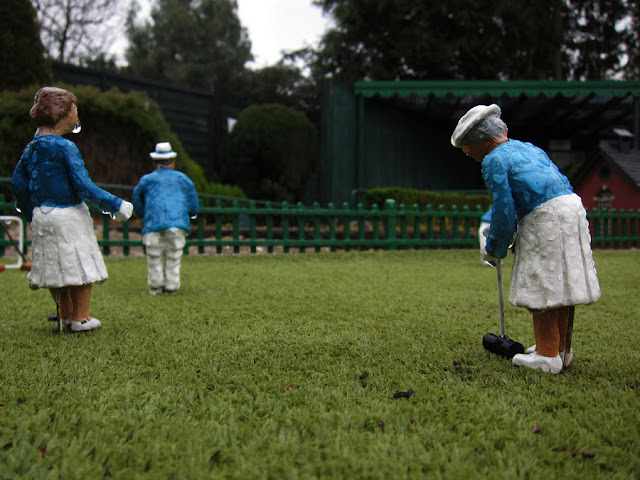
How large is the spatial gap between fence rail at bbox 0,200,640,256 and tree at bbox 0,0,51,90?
415 centimetres

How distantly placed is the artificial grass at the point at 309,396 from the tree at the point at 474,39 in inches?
751

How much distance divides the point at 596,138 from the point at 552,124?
7.55 ft

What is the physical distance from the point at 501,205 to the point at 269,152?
13.9 meters

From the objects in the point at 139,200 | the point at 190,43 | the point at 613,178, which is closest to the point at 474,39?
the point at 613,178

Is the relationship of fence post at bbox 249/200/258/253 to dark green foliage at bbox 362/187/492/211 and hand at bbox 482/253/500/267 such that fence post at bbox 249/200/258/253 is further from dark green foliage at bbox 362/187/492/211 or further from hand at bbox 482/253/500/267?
hand at bbox 482/253/500/267

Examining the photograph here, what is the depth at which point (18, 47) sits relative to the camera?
11.4 metres

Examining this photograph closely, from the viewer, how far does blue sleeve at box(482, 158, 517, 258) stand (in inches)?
93.4

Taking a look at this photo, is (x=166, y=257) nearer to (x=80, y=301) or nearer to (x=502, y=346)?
(x=80, y=301)

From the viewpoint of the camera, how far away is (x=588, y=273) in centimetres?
235

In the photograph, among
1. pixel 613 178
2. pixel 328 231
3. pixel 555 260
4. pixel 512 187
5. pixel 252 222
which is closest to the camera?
pixel 555 260

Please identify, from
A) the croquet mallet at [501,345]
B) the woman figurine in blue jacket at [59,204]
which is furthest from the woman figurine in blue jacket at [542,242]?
the woman figurine in blue jacket at [59,204]

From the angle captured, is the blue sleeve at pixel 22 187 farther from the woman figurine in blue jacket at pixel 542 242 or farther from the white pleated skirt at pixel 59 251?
the woman figurine in blue jacket at pixel 542 242

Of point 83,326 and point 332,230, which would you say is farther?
point 332,230

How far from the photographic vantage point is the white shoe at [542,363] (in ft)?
7.80
